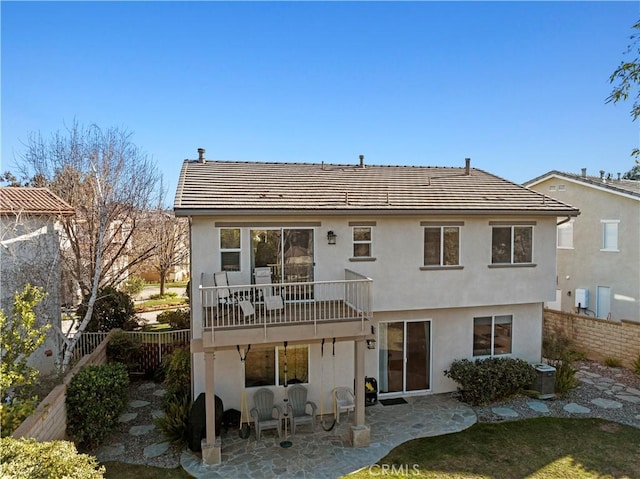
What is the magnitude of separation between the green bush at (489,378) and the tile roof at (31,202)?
15141mm

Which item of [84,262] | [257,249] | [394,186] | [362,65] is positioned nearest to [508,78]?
[362,65]

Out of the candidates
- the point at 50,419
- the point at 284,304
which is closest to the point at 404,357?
the point at 284,304

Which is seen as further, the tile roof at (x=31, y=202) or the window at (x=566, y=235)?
the window at (x=566, y=235)

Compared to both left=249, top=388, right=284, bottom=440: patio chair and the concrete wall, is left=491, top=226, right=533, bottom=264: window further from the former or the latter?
the concrete wall

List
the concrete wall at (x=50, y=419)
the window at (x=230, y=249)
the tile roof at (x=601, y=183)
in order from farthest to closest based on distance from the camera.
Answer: the tile roof at (x=601, y=183), the window at (x=230, y=249), the concrete wall at (x=50, y=419)

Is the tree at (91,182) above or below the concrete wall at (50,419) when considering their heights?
above

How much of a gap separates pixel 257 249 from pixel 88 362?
6756 mm

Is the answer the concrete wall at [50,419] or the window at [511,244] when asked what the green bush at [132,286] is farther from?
the window at [511,244]

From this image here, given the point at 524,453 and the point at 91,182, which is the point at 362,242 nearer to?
the point at 524,453

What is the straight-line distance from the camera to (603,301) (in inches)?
778

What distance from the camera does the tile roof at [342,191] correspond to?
11.1 meters

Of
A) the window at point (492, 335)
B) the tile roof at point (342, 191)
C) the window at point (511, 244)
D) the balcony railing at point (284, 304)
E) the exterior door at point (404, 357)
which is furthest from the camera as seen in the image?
the window at point (492, 335)

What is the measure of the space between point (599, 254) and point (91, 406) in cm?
2327

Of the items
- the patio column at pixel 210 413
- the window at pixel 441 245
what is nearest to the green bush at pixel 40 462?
the patio column at pixel 210 413
